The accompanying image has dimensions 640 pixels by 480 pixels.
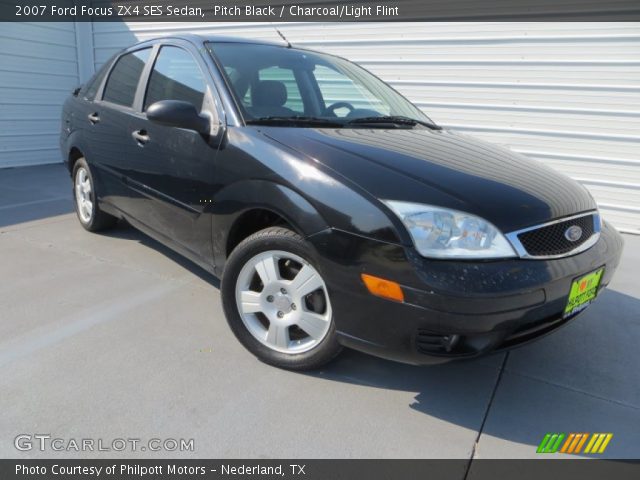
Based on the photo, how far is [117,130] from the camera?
3406mm

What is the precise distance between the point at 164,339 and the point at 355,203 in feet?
4.44

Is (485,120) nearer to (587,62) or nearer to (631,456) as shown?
(587,62)

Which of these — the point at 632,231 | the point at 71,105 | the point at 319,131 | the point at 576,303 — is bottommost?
the point at 632,231

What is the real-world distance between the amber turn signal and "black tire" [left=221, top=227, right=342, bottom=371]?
0.81 ft

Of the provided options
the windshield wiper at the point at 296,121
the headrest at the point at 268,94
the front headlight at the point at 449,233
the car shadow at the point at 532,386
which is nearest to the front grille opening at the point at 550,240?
the front headlight at the point at 449,233

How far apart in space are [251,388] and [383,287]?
802mm

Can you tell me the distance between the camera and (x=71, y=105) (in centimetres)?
426

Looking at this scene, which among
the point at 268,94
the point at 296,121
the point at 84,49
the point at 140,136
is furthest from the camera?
the point at 84,49

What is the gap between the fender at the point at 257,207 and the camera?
2.10 metres

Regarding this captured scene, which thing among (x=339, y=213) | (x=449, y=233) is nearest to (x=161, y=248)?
(x=339, y=213)

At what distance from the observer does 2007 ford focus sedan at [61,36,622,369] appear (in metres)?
1.91

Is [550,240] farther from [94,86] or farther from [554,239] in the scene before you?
[94,86]

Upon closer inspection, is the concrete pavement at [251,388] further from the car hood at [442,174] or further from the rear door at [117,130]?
the car hood at [442,174]
